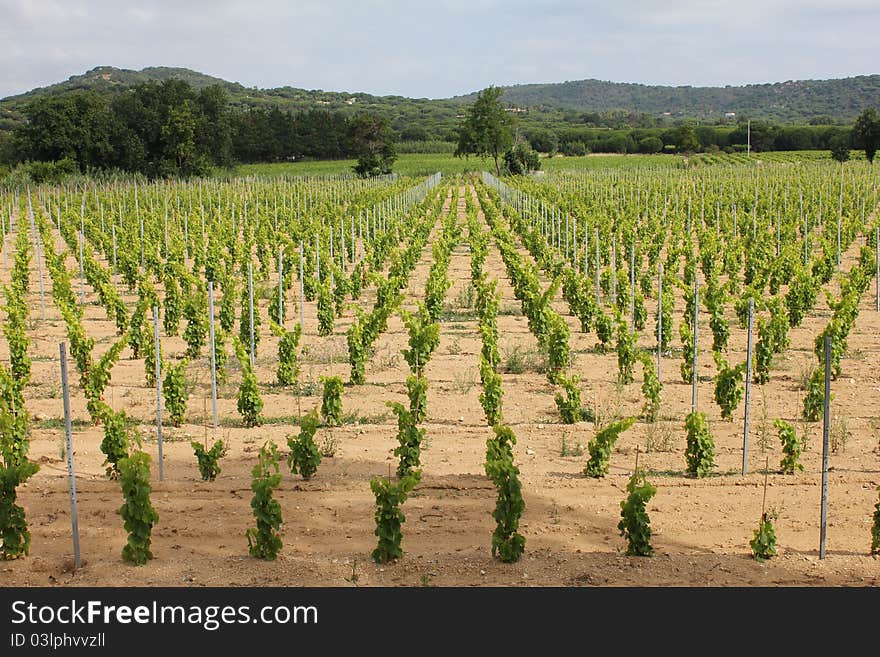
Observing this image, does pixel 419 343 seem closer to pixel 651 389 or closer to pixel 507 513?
pixel 651 389

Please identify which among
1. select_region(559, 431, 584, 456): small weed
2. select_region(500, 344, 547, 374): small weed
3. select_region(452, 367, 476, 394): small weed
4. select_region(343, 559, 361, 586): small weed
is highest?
select_region(500, 344, 547, 374): small weed

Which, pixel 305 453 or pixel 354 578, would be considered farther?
pixel 305 453

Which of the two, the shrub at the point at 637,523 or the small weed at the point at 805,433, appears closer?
the shrub at the point at 637,523

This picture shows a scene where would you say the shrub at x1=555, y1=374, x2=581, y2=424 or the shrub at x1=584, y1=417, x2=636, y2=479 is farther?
the shrub at x1=555, y1=374, x2=581, y2=424

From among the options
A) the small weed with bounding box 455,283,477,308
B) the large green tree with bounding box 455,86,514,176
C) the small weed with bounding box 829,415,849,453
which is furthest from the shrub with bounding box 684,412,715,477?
the large green tree with bounding box 455,86,514,176

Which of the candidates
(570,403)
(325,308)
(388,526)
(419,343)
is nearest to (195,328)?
(325,308)

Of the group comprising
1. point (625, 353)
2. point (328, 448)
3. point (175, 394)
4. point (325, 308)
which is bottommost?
point (328, 448)

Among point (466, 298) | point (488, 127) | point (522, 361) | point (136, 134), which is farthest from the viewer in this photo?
point (488, 127)

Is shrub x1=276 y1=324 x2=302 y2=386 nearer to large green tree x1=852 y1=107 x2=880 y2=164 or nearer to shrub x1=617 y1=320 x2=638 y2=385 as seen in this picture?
shrub x1=617 y1=320 x2=638 y2=385

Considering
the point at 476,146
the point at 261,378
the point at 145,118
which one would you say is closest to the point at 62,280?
the point at 261,378

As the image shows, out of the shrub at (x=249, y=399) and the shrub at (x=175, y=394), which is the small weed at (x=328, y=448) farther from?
the shrub at (x=175, y=394)

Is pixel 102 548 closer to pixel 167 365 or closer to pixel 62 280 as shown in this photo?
pixel 167 365

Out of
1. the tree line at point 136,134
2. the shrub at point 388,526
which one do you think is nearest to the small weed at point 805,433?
the shrub at point 388,526
